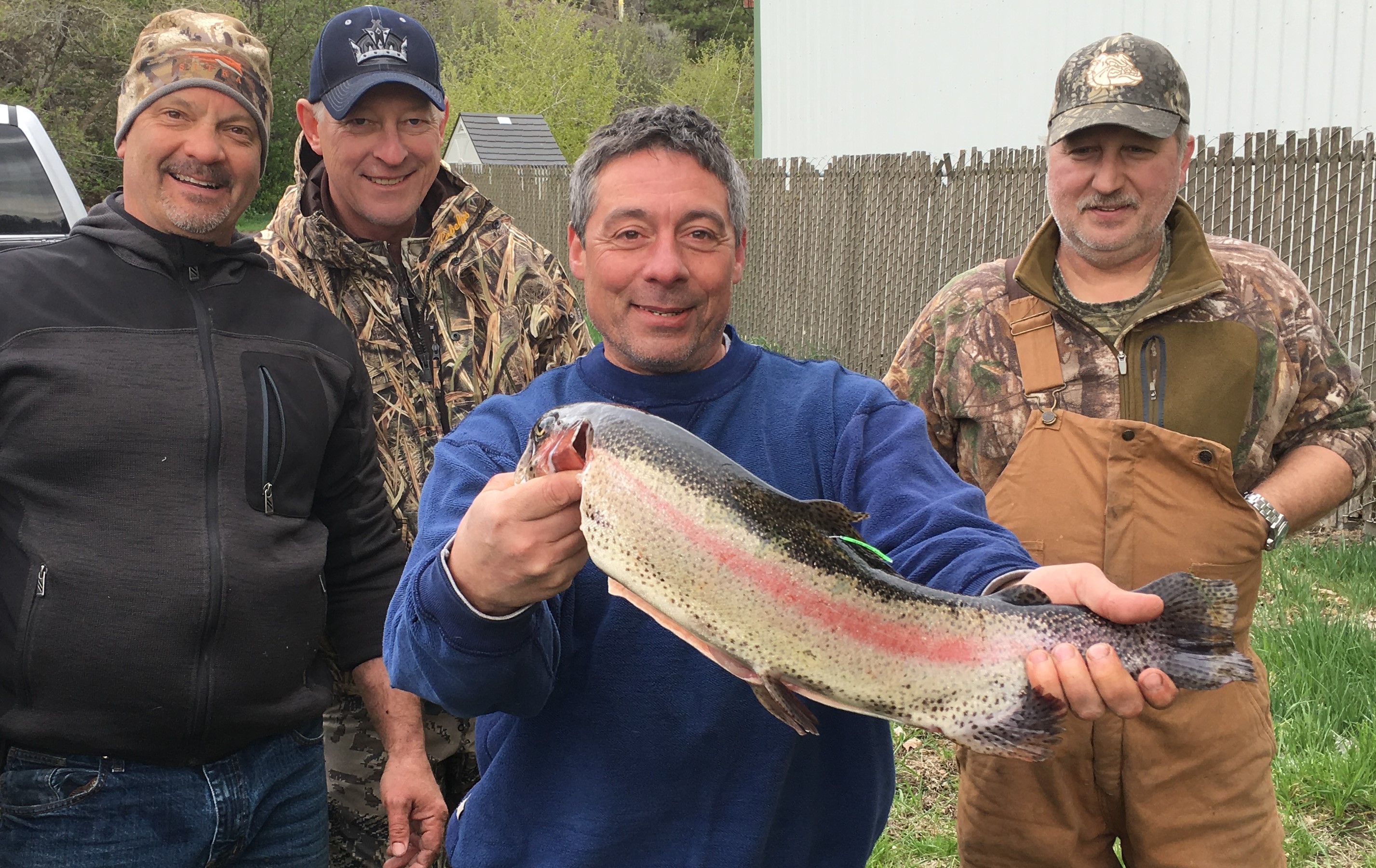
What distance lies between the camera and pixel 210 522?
114 inches

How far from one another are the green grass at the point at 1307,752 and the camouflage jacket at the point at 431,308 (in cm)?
250

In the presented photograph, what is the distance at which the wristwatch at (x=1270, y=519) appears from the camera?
3447 millimetres

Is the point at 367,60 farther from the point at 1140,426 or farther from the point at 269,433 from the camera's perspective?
the point at 1140,426

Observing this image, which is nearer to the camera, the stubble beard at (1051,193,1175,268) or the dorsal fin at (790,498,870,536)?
the dorsal fin at (790,498,870,536)

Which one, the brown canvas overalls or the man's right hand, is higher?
the man's right hand

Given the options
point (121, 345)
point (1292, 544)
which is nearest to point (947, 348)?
point (121, 345)

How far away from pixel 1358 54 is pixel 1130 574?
6993 millimetres

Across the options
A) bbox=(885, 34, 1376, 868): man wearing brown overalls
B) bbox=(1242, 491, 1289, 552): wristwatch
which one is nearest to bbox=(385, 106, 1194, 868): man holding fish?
bbox=(885, 34, 1376, 868): man wearing brown overalls

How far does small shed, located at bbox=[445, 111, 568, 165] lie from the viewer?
31.1 meters

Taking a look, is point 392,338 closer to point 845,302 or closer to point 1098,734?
point 1098,734

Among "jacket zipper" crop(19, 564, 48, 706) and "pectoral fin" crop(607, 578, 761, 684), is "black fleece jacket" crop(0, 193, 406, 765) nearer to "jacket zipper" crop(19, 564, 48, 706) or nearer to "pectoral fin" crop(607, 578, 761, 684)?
"jacket zipper" crop(19, 564, 48, 706)

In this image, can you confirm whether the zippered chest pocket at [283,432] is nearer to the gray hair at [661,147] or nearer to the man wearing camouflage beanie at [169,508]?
the man wearing camouflage beanie at [169,508]

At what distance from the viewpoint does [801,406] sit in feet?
8.27

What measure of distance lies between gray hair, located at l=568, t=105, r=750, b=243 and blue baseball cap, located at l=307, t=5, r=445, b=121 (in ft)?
4.85
